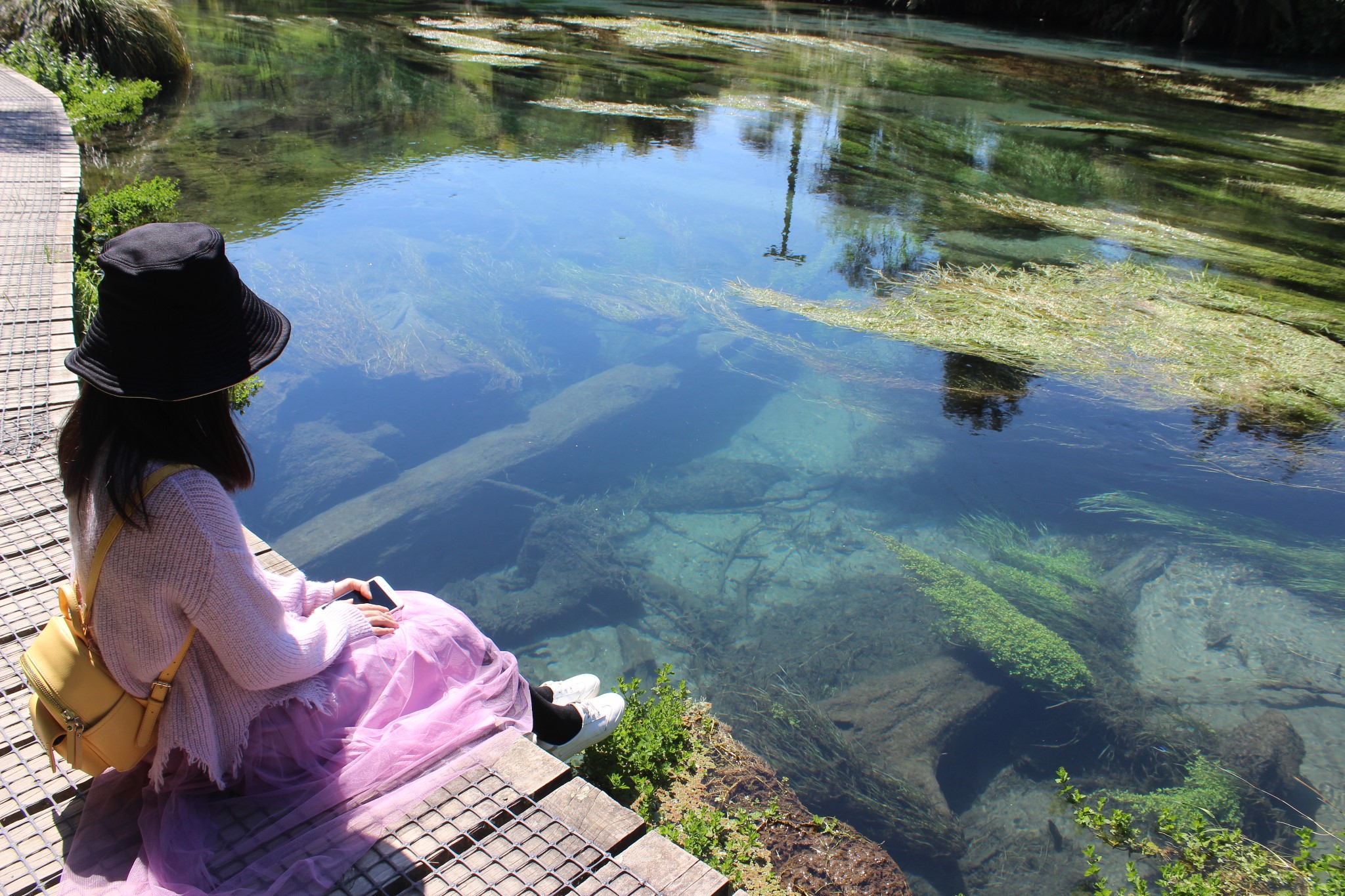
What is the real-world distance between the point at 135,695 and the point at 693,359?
419cm

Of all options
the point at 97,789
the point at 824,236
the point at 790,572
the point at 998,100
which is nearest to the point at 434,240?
the point at 824,236

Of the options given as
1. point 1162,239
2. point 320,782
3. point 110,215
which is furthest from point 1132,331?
point 110,215

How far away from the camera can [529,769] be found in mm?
1809

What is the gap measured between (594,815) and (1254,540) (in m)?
3.65

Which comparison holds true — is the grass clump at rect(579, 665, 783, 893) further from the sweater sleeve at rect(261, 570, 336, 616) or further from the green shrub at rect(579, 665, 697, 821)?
the sweater sleeve at rect(261, 570, 336, 616)

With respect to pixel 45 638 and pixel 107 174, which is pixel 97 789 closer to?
pixel 45 638

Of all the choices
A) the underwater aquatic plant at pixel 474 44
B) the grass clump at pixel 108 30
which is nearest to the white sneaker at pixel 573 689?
the grass clump at pixel 108 30

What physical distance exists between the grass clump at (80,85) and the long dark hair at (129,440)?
8.96 meters

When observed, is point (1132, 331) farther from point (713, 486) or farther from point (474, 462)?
point (474, 462)

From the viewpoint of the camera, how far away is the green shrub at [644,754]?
8.02 feet

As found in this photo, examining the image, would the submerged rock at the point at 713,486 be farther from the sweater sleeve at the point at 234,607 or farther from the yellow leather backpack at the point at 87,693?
the yellow leather backpack at the point at 87,693

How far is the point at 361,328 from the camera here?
5.55 metres

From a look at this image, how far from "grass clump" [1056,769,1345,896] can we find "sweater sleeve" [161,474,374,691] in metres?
2.01

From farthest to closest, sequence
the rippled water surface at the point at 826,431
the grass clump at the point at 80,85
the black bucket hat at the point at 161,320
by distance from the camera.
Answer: the grass clump at the point at 80,85 → the rippled water surface at the point at 826,431 → the black bucket hat at the point at 161,320
